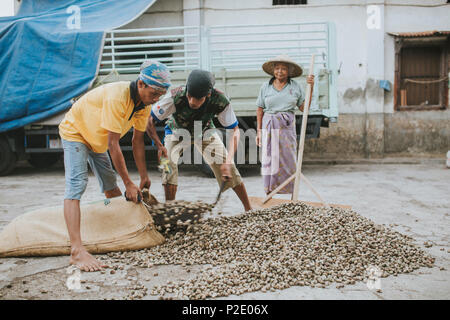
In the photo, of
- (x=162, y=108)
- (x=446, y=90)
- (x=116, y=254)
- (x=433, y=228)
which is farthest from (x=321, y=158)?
(x=116, y=254)

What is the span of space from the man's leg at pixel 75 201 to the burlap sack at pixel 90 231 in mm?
198

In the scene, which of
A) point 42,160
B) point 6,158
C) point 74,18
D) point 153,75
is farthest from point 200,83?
point 42,160

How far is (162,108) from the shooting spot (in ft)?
11.8

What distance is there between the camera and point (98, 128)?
2902 mm

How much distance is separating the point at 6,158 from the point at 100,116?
6016mm

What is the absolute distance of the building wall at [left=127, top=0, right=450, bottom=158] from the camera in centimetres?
991

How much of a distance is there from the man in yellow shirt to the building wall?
765cm

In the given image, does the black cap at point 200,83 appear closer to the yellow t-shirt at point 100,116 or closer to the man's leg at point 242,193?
the yellow t-shirt at point 100,116

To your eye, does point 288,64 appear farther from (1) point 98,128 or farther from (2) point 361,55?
(2) point 361,55

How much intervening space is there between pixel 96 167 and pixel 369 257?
7.28 ft

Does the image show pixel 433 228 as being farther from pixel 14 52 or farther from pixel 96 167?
pixel 14 52

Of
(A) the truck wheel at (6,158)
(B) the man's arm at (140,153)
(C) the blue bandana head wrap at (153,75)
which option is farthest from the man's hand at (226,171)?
(A) the truck wheel at (6,158)

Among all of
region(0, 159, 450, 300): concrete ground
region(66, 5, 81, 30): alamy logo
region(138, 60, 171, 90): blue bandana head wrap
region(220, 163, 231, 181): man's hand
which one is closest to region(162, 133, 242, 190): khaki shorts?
region(220, 163, 231, 181): man's hand
